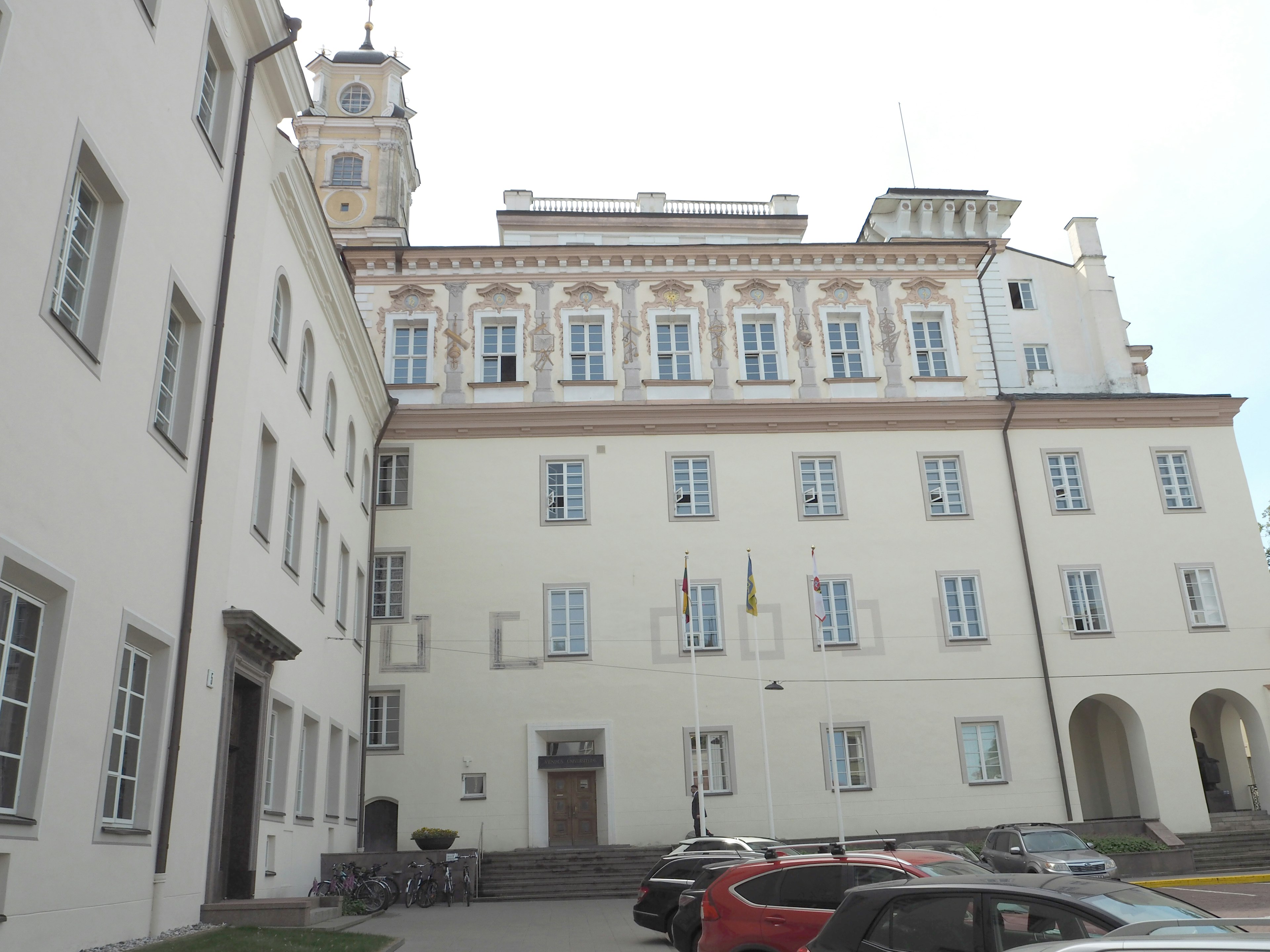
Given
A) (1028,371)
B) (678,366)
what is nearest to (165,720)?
(678,366)

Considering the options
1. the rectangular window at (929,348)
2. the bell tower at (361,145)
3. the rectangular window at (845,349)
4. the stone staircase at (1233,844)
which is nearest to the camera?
the stone staircase at (1233,844)

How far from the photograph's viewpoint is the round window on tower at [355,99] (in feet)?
147

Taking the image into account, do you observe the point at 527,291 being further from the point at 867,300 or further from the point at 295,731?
the point at 295,731

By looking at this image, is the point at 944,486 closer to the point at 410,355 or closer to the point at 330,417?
the point at 410,355

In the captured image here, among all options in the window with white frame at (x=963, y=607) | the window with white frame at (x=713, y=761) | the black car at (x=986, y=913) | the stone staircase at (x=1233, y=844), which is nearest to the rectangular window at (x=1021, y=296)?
the window with white frame at (x=963, y=607)

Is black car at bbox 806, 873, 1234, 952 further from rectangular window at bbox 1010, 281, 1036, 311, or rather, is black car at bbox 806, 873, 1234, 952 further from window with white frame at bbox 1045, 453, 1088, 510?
rectangular window at bbox 1010, 281, 1036, 311

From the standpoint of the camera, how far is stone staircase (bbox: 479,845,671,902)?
23609 mm

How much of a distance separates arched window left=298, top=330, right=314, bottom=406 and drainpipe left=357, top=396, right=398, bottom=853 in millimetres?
7398

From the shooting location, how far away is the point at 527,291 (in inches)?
1224

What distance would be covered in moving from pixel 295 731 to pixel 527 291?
16.1 meters

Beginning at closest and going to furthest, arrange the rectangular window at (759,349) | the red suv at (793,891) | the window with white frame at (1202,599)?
the red suv at (793,891), the window with white frame at (1202,599), the rectangular window at (759,349)

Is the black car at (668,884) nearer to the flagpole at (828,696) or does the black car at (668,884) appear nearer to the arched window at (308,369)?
the flagpole at (828,696)

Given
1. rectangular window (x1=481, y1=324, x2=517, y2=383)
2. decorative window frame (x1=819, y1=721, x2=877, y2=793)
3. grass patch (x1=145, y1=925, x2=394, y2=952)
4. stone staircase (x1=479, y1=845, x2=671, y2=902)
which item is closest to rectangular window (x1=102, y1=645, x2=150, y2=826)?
grass patch (x1=145, y1=925, x2=394, y2=952)

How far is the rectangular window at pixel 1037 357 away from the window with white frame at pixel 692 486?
12.1m
